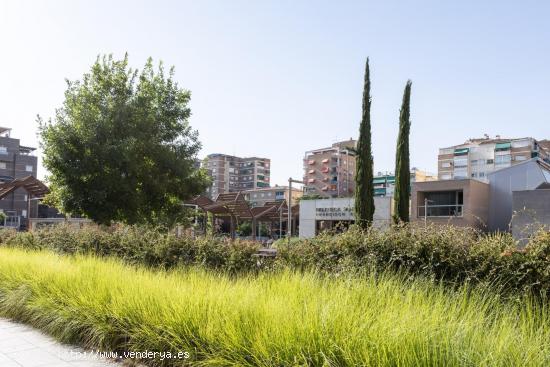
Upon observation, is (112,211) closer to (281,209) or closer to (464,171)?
(281,209)

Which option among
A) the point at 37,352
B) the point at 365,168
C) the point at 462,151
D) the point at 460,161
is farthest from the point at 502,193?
the point at 460,161

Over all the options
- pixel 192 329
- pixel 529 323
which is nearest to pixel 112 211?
pixel 192 329

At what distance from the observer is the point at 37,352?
16.6 ft

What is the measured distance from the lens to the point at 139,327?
4.77 metres

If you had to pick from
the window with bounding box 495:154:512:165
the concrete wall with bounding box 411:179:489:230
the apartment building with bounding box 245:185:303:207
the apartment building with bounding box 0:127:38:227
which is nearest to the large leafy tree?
the concrete wall with bounding box 411:179:489:230

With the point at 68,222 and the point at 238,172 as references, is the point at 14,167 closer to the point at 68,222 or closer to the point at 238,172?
the point at 68,222

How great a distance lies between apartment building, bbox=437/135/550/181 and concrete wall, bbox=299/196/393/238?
63.5 metres

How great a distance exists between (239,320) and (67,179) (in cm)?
1143

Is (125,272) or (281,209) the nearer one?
(125,272)

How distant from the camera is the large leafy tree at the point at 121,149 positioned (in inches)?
540

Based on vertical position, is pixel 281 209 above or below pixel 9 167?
below

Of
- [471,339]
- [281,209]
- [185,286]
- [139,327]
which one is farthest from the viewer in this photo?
[281,209]
